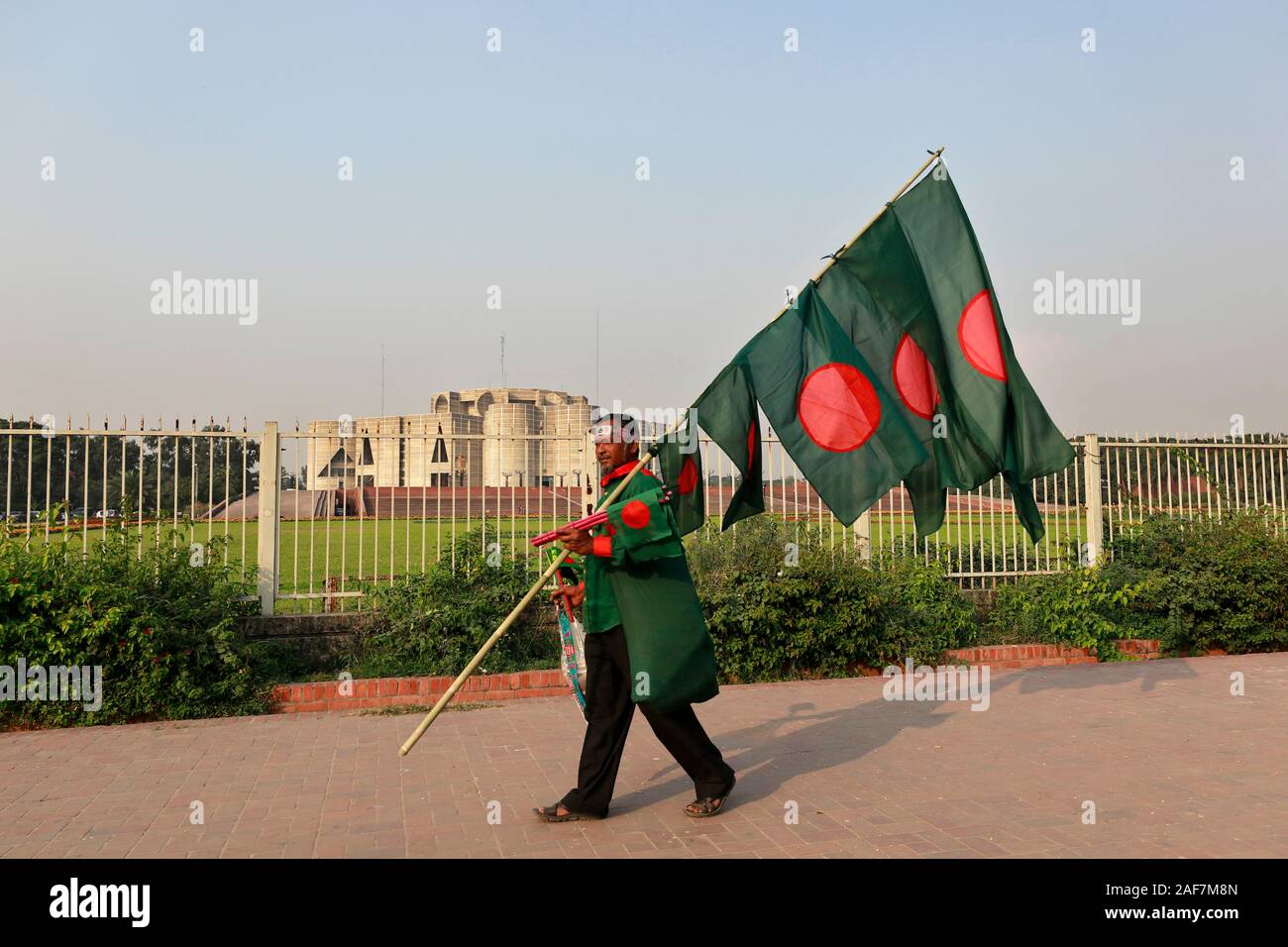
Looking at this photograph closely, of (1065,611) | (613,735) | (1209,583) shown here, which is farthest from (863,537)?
(613,735)

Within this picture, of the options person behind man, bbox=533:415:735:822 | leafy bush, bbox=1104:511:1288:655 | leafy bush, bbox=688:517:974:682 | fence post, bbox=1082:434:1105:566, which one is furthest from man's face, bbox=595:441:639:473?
fence post, bbox=1082:434:1105:566

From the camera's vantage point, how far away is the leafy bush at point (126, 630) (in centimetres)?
679

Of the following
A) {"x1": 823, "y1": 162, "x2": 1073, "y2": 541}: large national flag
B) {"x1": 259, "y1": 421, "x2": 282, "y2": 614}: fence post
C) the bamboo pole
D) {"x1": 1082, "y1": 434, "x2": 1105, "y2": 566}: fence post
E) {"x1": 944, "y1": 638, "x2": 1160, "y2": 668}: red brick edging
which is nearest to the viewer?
the bamboo pole

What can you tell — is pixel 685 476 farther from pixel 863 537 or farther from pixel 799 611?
pixel 863 537

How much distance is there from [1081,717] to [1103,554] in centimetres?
395

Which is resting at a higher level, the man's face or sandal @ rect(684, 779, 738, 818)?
the man's face

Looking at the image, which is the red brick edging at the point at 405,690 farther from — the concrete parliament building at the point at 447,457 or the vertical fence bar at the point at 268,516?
the concrete parliament building at the point at 447,457

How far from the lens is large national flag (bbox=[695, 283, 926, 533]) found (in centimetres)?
540

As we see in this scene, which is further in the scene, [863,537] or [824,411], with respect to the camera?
[863,537]

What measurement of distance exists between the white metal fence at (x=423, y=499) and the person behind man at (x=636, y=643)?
1035 millimetres

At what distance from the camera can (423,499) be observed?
8.63 meters

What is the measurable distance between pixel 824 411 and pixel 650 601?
62.8 inches

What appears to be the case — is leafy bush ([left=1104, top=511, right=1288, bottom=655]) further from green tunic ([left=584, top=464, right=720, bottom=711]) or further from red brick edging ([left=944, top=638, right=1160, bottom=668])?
green tunic ([left=584, top=464, right=720, bottom=711])

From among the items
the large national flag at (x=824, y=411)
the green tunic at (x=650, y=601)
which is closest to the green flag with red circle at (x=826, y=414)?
the large national flag at (x=824, y=411)
